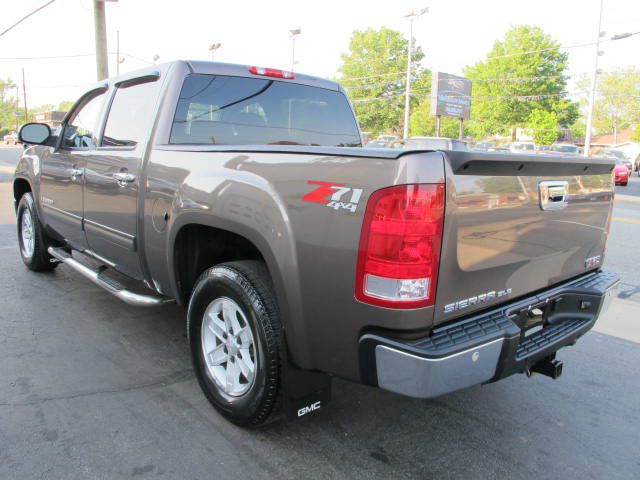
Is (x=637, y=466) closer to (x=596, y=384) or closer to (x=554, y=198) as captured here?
(x=596, y=384)

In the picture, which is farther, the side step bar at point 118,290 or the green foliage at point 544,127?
the green foliage at point 544,127

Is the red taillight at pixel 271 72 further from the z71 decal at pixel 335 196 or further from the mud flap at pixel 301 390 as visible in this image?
the mud flap at pixel 301 390

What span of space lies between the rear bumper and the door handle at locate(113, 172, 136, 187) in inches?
80.4

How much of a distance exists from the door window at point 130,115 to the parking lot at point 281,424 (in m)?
1.49

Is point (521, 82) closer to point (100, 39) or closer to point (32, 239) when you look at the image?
point (100, 39)

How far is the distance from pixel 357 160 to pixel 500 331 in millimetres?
945

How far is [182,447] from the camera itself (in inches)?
103

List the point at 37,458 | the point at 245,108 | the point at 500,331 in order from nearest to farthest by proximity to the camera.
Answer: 1. the point at 500,331
2. the point at 37,458
3. the point at 245,108

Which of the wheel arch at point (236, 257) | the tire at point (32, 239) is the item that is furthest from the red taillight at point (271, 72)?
the tire at point (32, 239)

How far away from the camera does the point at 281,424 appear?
2.84 metres

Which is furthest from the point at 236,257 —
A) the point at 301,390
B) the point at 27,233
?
the point at 27,233

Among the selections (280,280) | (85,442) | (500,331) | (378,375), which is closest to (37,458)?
(85,442)

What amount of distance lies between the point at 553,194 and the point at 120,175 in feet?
8.73

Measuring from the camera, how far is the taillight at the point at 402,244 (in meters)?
2.00
